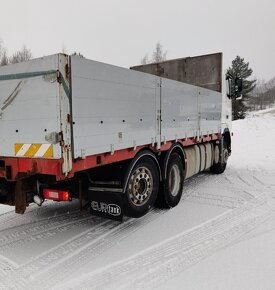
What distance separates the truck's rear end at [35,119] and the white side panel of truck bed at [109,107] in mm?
146

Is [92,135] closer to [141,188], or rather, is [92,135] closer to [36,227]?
[141,188]

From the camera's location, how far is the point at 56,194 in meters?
3.89

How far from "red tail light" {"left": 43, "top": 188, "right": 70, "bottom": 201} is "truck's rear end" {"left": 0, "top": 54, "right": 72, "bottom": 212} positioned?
29cm

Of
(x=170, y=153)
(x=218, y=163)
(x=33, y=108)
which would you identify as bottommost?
(x=218, y=163)

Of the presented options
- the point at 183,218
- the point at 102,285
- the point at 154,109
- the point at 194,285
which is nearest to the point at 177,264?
the point at 194,285

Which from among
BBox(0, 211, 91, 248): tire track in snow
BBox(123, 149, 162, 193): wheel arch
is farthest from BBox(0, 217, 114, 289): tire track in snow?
BBox(123, 149, 162, 193): wheel arch

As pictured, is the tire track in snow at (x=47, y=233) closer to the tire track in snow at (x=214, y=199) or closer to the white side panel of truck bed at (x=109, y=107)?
the white side panel of truck bed at (x=109, y=107)

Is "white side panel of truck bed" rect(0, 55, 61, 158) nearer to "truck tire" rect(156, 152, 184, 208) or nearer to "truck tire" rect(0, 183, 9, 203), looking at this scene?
"truck tire" rect(0, 183, 9, 203)

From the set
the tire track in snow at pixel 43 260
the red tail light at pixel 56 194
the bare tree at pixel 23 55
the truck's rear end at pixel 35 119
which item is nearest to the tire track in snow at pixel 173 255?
the tire track in snow at pixel 43 260

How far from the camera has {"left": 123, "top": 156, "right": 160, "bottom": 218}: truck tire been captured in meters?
4.23

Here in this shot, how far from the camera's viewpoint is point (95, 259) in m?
3.57

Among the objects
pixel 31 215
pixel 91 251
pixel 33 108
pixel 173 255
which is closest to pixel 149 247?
pixel 173 255

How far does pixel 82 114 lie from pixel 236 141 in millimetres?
15165

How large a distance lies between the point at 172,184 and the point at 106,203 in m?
2.00
